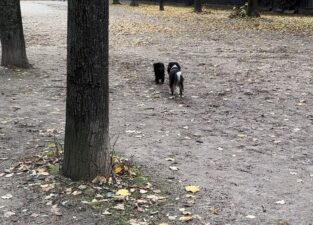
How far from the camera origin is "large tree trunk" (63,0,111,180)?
5055mm

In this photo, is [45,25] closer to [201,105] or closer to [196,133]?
[201,105]

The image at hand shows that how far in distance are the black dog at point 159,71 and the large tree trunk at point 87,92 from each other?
5421 mm

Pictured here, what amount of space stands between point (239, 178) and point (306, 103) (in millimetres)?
4017

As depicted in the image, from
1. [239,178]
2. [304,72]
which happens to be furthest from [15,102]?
[304,72]

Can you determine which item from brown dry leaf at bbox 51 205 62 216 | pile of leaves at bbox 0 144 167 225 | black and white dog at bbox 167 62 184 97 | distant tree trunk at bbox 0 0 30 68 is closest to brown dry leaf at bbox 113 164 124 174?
pile of leaves at bbox 0 144 167 225

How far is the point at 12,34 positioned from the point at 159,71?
362 cm

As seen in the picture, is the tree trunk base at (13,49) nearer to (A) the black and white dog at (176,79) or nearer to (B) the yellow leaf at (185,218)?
(A) the black and white dog at (176,79)

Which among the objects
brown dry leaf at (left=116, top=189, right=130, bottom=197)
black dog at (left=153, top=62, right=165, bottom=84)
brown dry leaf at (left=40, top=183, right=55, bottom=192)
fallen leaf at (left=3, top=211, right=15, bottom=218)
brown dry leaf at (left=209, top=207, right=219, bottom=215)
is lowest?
fallen leaf at (left=3, top=211, right=15, bottom=218)

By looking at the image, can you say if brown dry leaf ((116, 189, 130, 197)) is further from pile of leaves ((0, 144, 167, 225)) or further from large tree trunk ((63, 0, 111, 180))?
large tree trunk ((63, 0, 111, 180))

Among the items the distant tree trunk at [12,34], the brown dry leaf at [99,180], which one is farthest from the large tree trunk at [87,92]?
the distant tree trunk at [12,34]

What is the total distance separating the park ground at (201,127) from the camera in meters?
5.04

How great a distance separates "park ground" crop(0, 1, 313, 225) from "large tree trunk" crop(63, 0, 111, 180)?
1.85ft

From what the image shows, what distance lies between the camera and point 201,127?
25.8 feet

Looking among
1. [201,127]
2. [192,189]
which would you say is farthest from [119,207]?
[201,127]
